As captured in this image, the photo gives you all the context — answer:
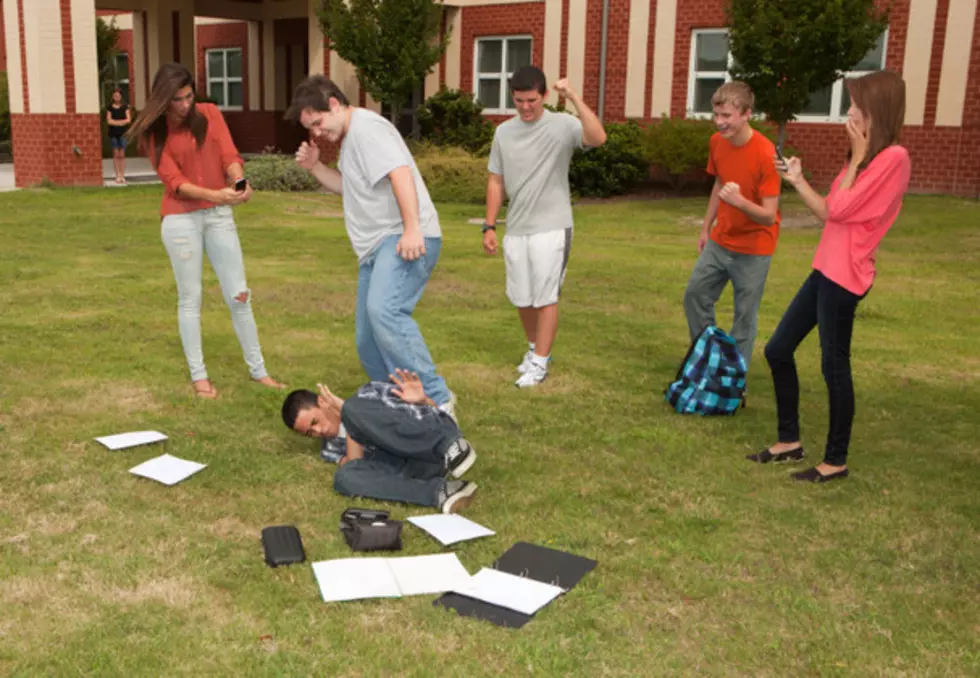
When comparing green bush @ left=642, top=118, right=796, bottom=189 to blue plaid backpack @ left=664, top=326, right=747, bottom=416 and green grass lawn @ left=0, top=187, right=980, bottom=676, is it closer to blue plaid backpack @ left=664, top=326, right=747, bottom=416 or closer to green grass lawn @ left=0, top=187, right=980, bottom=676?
green grass lawn @ left=0, top=187, right=980, bottom=676

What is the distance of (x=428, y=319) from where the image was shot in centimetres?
903

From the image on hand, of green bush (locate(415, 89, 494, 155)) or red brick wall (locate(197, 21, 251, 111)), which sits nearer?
green bush (locate(415, 89, 494, 155))

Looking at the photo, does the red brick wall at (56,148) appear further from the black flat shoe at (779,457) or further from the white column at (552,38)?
the black flat shoe at (779,457)

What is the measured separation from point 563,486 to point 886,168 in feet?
7.00

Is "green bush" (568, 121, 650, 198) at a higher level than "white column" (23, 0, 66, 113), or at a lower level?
lower

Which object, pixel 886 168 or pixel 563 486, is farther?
pixel 563 486

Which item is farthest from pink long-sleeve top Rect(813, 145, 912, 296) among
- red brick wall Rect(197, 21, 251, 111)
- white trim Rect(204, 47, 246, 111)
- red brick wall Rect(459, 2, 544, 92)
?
white trim Rect(204, 47, 246, 111)

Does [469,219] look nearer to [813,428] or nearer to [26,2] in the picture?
[26,2]

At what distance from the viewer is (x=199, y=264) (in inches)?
253

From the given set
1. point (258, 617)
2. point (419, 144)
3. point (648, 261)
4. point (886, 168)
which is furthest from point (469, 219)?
point (258, 617)

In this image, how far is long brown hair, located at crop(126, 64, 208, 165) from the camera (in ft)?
19.3

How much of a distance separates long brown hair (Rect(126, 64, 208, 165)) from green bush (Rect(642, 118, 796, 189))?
14.6 meters

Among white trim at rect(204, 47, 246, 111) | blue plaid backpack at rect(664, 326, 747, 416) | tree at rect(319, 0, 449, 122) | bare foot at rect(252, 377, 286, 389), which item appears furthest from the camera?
white trim at rect(204, 47, 246, 111)

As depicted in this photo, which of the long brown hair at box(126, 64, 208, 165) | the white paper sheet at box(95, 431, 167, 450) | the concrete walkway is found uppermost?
the long brown hair at box(126, 64, 208, 165)
